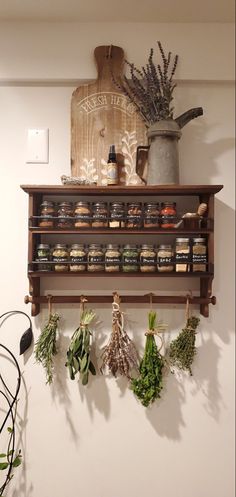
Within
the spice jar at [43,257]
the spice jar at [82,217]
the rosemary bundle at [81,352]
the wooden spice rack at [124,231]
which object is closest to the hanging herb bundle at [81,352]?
the rosemary bundle at [81,352]

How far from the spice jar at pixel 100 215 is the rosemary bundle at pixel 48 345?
1.45ft

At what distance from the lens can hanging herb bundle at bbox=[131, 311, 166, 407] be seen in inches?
56.6

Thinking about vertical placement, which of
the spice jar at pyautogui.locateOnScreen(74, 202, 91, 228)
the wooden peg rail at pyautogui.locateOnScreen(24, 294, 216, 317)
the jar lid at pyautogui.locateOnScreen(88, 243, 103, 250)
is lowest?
the wooden peg rail at pyautogui.locateOnScreen(24, 294, 216, 317)

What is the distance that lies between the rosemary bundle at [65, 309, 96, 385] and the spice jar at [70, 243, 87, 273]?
0.22m

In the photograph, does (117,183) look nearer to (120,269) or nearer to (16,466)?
(120,269)

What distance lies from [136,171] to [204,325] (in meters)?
Answer: 0.74

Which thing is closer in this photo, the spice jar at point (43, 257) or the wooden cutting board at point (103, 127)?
the spice jar at point (43, 257)

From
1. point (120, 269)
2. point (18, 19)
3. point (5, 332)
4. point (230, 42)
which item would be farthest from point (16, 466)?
point (230, 42)

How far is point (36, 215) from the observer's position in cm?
146

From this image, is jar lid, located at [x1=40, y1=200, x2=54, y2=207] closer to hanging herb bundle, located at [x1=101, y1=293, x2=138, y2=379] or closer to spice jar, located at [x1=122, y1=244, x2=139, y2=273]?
spice jar, located at [x1=122, y1=244, x2=139, y2=273]

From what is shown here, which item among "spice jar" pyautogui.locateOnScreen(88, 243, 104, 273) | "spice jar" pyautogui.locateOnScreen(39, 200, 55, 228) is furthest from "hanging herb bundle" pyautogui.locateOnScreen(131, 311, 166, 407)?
"spice jar" pyautogui.locateOnScreen(39, 200, 55, 228)

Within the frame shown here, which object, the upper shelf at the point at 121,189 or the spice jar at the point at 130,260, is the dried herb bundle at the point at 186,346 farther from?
the upper shelf at the point at 121,189

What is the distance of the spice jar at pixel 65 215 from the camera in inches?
55.8

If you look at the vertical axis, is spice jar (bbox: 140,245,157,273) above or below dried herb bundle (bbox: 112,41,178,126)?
below
